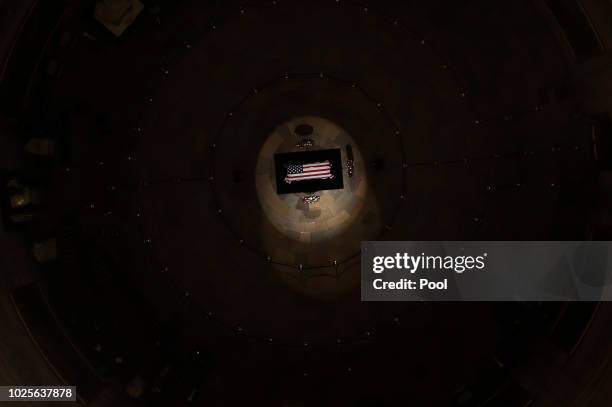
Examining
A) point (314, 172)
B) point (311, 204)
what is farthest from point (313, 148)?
point (311, 204)

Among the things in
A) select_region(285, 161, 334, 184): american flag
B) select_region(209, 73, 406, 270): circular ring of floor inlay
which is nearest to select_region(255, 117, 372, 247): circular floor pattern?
select_region(209, 73, 406, 270): circular ring of floor inlay

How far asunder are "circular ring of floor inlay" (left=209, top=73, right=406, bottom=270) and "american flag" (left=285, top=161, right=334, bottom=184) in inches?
44.3

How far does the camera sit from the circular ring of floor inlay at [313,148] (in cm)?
2238

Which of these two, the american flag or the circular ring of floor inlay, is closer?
the american flag

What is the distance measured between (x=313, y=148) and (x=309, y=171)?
1367mm

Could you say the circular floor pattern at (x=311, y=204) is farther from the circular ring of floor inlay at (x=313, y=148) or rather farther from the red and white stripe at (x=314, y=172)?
the red and white stripe at (x=314, y=172)

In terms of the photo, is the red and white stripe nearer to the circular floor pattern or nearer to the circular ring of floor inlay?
the circular floor pattern

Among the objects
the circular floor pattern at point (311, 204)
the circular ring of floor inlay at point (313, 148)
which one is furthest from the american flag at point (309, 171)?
the circular ring of floor inlay at point (313, 148)

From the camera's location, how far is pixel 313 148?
22.3 m

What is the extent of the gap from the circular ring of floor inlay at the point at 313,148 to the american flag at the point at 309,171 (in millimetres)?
1125

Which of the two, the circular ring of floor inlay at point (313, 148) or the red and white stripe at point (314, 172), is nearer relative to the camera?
the red and white stripe at point (314, 172)

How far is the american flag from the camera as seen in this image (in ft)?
71.2

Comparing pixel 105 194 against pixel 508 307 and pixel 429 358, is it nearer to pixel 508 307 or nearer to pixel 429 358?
pixel 429 358

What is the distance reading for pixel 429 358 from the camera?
878 inches
